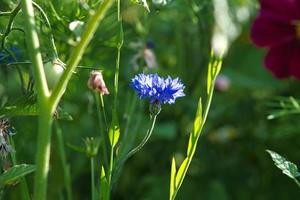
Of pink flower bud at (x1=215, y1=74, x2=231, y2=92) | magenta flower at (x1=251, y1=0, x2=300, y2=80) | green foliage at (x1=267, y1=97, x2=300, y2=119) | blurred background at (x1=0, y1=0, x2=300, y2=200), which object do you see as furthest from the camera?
pink flower bud at (x1=215, y1=74, x2=231, y2=92)

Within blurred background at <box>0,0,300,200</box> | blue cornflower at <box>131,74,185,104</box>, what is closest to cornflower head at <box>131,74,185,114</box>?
blue cornflower at <box>131,74,185,104</box>

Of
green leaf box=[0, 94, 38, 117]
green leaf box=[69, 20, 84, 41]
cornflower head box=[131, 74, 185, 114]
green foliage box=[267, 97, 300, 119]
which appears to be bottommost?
green foliage box=[267, 97, 300, 119]

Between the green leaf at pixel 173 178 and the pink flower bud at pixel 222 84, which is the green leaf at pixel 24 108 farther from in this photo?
the pink flower bud at pixel 222 84

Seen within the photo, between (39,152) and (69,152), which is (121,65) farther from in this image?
(39,152)

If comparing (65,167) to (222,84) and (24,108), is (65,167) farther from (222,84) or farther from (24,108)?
(222,84)

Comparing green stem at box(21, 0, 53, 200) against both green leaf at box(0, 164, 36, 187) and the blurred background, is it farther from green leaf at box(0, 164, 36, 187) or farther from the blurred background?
the blurred background

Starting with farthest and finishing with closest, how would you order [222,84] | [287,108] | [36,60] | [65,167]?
[222,84] → [287,108] → [65,167] → [36,60]

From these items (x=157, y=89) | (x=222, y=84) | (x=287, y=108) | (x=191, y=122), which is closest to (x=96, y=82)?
(x=157, y=89)

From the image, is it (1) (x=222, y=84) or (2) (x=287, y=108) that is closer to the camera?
(2) (x=287, y=108)

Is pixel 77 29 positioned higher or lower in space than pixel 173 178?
higher
